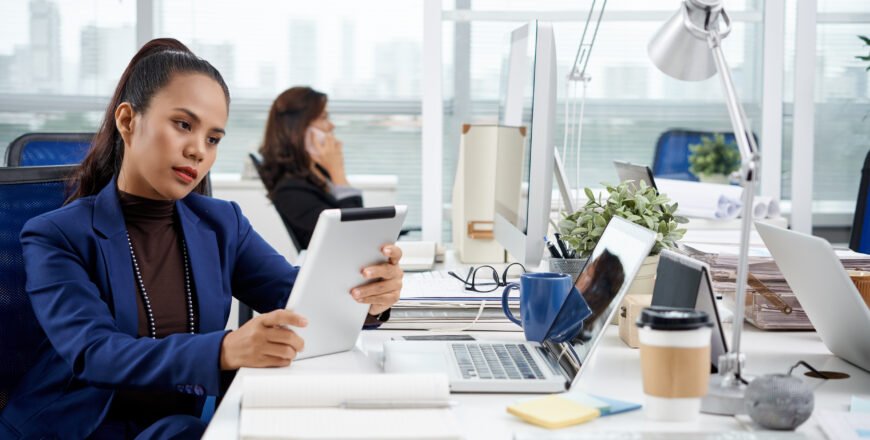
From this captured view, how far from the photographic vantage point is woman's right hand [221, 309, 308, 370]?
45.9 inches

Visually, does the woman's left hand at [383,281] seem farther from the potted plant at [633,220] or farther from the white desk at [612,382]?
the potted plant at [633,220]

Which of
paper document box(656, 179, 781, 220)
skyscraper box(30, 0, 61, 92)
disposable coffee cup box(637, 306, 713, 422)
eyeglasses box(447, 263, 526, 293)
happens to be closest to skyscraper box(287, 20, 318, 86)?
skyscraper box(30, 0, 61, 92)

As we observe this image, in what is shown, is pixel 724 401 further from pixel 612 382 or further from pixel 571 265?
pixel 571 265

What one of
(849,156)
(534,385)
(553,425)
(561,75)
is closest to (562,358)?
(534,385)

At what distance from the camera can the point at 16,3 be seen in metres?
4.50

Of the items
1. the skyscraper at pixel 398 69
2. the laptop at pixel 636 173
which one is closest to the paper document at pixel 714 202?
the laptop at pixel 636 173

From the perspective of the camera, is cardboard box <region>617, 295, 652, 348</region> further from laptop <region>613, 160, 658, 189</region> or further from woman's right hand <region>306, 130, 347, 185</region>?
woman's right hand <region>306, 130, 347, 185</region>

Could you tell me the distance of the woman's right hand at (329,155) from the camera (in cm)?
417

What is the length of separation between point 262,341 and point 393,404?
0.28 metres

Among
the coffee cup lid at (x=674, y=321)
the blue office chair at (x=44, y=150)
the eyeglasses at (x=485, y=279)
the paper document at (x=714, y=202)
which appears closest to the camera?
the coffee cup lid at (x=674, y=321)

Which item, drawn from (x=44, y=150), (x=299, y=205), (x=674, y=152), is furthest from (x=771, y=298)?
(x=674, y=152)

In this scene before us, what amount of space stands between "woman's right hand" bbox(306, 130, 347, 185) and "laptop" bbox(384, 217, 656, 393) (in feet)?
9.63

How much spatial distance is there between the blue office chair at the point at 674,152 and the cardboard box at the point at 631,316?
286 centimetres

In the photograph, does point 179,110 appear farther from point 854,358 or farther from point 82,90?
point 82,90
